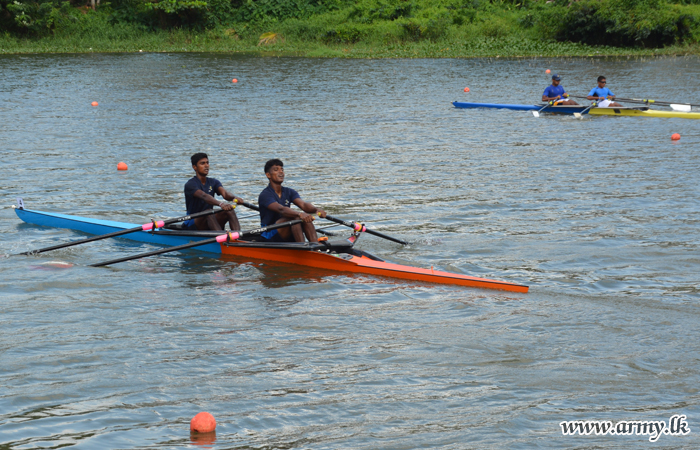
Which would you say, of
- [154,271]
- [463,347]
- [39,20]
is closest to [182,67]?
[39,20]

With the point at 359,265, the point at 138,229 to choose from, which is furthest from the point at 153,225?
the point at 359,265

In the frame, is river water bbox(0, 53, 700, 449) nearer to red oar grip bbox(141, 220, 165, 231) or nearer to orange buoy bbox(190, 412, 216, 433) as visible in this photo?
orange buoy bbox(190, 412, 216, 433)

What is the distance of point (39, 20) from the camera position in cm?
4678

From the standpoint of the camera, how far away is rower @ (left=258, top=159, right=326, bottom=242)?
949 cm

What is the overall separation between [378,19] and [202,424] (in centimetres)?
4447

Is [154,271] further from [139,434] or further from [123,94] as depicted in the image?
[123,94]

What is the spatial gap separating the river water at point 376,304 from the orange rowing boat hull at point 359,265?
0.42 ft

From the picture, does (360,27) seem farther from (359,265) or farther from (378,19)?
(359,265)

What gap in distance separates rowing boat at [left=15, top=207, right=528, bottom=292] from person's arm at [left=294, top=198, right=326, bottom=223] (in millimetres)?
329

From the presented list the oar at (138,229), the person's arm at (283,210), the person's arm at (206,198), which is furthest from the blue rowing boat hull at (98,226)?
the person's arm at (283,210)

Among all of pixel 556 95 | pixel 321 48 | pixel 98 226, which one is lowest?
pixel 98 226

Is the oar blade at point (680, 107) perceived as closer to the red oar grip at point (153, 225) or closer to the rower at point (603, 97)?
the rower at point (603, 97)

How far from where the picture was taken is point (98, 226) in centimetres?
1120

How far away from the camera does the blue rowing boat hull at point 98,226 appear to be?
10425mm
